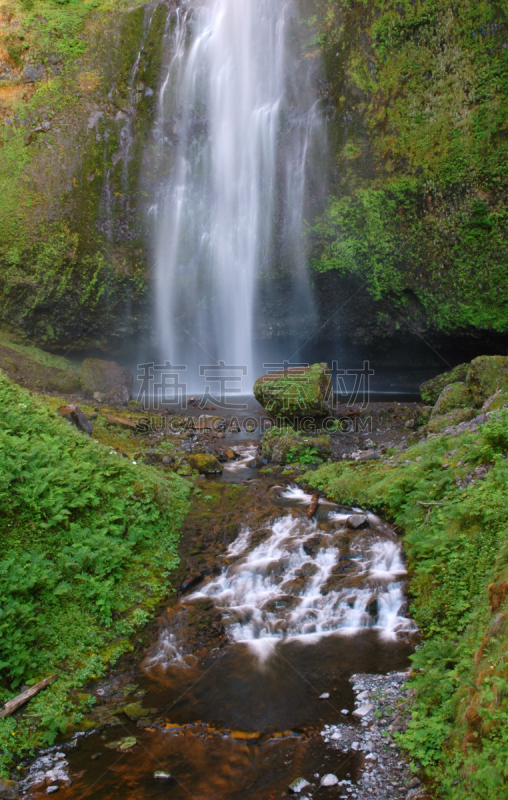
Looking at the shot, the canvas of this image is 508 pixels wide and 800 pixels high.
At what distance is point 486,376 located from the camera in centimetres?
975

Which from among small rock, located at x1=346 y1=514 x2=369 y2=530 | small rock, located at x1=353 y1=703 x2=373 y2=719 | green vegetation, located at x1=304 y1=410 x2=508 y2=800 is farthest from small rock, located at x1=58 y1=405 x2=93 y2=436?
small rock, located at x1=353 y1=703 x2=373 y2=719

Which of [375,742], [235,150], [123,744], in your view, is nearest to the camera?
[375,742]

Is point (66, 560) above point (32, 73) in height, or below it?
below

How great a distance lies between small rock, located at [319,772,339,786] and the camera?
331cm

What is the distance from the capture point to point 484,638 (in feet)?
10.8

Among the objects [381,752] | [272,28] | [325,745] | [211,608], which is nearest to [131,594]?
[211,608]

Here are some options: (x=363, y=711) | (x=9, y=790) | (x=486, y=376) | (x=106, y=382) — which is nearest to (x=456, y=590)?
(x=363, y=711)

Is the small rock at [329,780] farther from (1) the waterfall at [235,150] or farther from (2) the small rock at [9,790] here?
(1) the waterfall at [235,150]

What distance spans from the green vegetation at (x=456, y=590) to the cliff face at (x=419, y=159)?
10102 millimetres

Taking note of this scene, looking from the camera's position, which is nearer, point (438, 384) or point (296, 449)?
point (296, 449)

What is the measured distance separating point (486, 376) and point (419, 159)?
908cm

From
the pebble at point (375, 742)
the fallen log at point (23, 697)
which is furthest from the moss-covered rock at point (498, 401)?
the fallen log at point (23, 697)

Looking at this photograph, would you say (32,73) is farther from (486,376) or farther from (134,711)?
(134,711)

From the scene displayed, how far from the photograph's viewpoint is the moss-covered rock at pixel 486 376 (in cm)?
959
